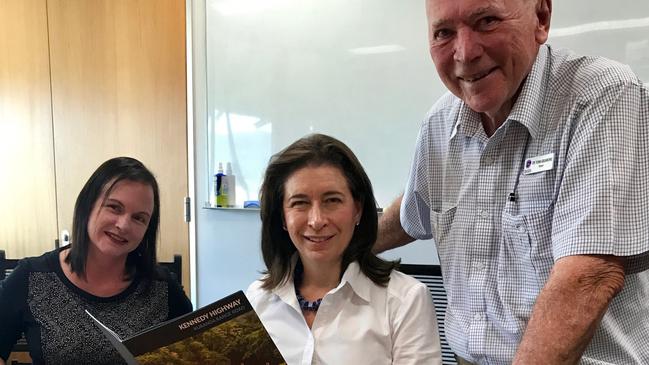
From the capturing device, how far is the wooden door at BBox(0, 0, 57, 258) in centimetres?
289

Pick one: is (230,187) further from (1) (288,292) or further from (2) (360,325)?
(2) (360,325)

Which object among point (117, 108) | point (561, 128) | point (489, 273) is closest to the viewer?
point (561, 128)

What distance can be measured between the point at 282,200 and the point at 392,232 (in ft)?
1.33

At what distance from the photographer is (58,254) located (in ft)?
4.92

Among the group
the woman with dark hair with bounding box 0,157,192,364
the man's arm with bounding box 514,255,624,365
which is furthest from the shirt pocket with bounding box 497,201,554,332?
the woman with dark hair with bounding box 0,157,192,364

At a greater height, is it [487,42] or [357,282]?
[487,42]

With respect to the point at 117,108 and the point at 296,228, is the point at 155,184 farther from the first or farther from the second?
the point at 117,108

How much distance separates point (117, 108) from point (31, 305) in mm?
1675

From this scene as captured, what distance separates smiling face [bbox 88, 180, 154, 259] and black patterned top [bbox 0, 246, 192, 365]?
146mm

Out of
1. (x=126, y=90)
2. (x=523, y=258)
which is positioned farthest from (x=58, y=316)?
(x=126, y=90)

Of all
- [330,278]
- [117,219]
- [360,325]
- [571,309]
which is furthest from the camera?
[117,219]

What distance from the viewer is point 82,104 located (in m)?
2.88

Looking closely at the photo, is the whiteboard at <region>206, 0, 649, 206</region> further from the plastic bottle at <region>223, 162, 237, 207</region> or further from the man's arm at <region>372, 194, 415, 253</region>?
the man's arm at <region>372, 194, 415, 253</region>

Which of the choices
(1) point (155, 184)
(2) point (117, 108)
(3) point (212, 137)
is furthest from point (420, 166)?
(2) point (117, 108)
